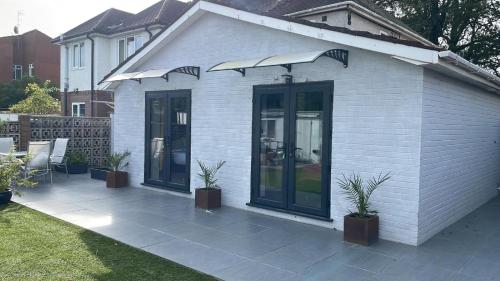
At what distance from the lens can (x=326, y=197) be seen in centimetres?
821

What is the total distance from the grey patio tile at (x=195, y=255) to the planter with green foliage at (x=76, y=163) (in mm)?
9665

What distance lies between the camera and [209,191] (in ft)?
31.5

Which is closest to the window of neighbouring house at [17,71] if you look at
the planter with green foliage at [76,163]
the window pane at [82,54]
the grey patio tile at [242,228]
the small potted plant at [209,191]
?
the window pane at [82,54]

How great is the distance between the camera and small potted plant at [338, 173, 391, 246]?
703 cm

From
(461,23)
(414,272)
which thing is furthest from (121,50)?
(414,272)

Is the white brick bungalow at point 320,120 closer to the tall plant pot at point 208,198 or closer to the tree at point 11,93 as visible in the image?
the tall plant pot at point 208,198

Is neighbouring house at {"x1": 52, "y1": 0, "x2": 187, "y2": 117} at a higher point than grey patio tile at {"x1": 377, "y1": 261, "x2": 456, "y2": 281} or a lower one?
higher

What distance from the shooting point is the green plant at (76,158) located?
1516 centimetres

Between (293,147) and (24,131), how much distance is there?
35.3 ft

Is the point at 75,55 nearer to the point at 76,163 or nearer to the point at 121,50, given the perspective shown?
the point at 121,50

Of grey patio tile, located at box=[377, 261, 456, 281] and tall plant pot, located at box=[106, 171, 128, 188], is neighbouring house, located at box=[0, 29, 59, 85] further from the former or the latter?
grey patio tile, located at box=[377, 261, 456, 281]

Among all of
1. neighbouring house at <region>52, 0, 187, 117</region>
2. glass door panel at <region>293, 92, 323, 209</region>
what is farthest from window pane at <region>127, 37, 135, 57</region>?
glass door panel at <region>293, 92, 323, 209</region>

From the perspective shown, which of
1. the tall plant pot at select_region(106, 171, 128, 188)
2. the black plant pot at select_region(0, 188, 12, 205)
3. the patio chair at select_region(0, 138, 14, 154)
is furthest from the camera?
the patio chair at select_region(0, 138, 14, 154)

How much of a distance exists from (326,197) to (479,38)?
22747 millimetres
